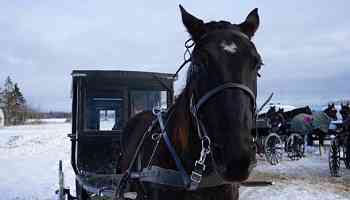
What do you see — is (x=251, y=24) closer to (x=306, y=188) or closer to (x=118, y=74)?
(x=118, y=74)

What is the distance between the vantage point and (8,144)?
24.8 metres

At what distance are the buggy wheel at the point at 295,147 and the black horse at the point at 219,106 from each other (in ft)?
54.4

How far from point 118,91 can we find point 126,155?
2637 millimetres

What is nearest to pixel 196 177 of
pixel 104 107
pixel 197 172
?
pixel 197 172

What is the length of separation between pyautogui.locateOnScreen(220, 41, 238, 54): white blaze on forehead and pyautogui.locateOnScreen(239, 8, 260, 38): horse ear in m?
0.34

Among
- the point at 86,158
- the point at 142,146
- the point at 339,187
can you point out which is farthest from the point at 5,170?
the point at 142,146

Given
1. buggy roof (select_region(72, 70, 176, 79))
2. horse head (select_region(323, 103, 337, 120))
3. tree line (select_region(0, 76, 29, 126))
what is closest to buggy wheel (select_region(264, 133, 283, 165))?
Answer: horse head (select_region(323, 103, 337, 120))

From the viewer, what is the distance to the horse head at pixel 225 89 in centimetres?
196

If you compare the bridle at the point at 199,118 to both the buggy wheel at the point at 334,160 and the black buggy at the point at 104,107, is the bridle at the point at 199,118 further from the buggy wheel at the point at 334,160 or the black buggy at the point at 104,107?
the buggy wheel at the point at 334,160

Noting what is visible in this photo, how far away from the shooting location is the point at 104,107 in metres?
7.21

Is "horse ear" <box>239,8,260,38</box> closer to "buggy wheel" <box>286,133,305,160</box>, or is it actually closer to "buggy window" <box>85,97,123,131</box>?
"buggy window" <box>85,97,123,131</box>

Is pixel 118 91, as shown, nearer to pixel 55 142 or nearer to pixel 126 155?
pixel 126 155

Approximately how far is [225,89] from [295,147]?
1762cm

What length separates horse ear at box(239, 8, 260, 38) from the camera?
2.54m
